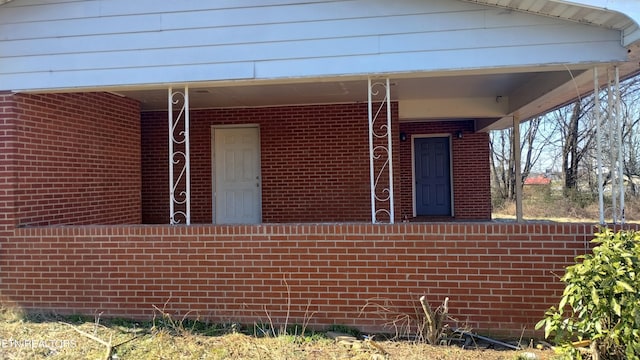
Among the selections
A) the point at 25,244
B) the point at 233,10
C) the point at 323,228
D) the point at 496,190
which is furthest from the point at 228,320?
the point at 496,190

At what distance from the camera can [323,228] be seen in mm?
4414

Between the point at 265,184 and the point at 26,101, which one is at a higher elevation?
the point at 26,101

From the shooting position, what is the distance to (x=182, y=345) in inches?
157

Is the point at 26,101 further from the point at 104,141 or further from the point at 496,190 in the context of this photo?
the point at 496,190

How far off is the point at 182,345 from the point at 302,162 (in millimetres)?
3925

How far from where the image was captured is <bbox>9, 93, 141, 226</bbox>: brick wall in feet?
15.8

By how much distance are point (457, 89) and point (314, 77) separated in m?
2.97

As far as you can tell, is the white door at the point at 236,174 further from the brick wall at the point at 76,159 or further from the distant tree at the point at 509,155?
the distant tree at the point at 509,155

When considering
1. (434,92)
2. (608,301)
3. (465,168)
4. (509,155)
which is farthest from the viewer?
(509,155)

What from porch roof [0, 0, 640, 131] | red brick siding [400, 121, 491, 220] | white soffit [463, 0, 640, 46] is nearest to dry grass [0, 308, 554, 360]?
porch roof [0, 0, 640, 131]

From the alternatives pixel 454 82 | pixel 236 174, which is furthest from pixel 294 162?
pixel 454 82

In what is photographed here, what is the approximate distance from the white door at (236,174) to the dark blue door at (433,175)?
5208 millimetres

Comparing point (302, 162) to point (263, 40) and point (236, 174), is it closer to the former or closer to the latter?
point (236, 174)

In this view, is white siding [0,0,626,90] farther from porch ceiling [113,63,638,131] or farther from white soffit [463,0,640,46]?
porch ceiling [113,63,638,131]
